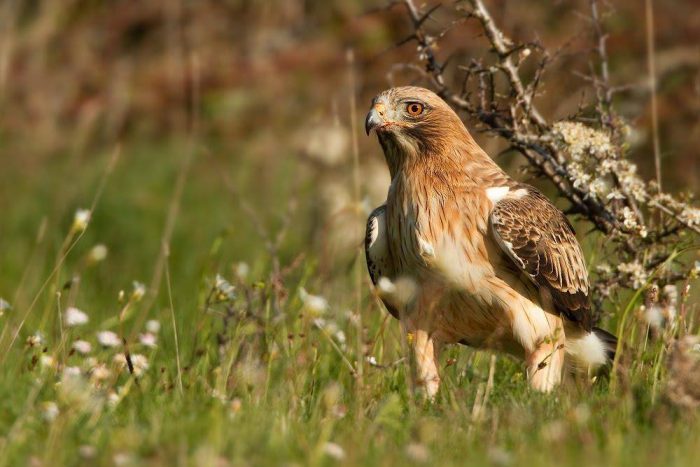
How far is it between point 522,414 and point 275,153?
9.99 m

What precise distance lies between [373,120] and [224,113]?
11024 millimetres

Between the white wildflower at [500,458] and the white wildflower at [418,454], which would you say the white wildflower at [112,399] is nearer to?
the white wildflower at [418,454]

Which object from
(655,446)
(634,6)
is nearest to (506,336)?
(655,446)

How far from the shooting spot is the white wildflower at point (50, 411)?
422 centimetres

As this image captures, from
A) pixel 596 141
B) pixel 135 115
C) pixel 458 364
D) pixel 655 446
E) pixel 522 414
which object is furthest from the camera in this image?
pixel 135 115

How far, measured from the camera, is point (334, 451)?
12.8 feet

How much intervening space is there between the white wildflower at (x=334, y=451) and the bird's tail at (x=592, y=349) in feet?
7.21

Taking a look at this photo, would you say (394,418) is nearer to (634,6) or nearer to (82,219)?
(82,219)

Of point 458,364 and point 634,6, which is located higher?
point 634,6

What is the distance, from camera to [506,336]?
5.76 meters

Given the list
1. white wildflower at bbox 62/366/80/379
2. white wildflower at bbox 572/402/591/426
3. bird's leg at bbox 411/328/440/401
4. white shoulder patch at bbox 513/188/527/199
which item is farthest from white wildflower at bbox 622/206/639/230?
white wildflower at bbox 62/366/80/379

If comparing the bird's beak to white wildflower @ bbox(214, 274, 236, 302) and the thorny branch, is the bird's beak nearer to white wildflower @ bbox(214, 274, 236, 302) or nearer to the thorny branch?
the thorny branch

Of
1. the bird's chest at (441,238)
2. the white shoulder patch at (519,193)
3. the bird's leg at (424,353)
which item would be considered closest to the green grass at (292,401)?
the bird's leg at (424,353)

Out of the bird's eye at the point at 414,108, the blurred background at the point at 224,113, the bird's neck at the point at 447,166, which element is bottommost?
the blurred background at the point at 224,113
